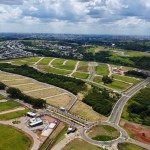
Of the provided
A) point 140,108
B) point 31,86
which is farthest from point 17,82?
point 140,108

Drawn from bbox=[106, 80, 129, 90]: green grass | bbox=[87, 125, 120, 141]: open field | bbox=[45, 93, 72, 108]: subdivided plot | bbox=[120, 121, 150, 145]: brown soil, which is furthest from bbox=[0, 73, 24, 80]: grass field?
bbox=[120, 121, 150, 145]: brown soil

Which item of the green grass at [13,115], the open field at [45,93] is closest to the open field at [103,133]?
the green grass at [13,115]

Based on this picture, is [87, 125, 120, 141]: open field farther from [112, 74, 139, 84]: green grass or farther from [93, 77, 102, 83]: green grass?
[112, 74, 139, 84]: green grass

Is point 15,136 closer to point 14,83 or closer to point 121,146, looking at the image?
point 121,146

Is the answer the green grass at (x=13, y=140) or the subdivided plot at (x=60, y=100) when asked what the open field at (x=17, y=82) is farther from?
the green grass at (x=13, y=140)

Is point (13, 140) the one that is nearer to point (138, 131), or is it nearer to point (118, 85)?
point (138, 131)

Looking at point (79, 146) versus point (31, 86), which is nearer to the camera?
point (79, 146)
